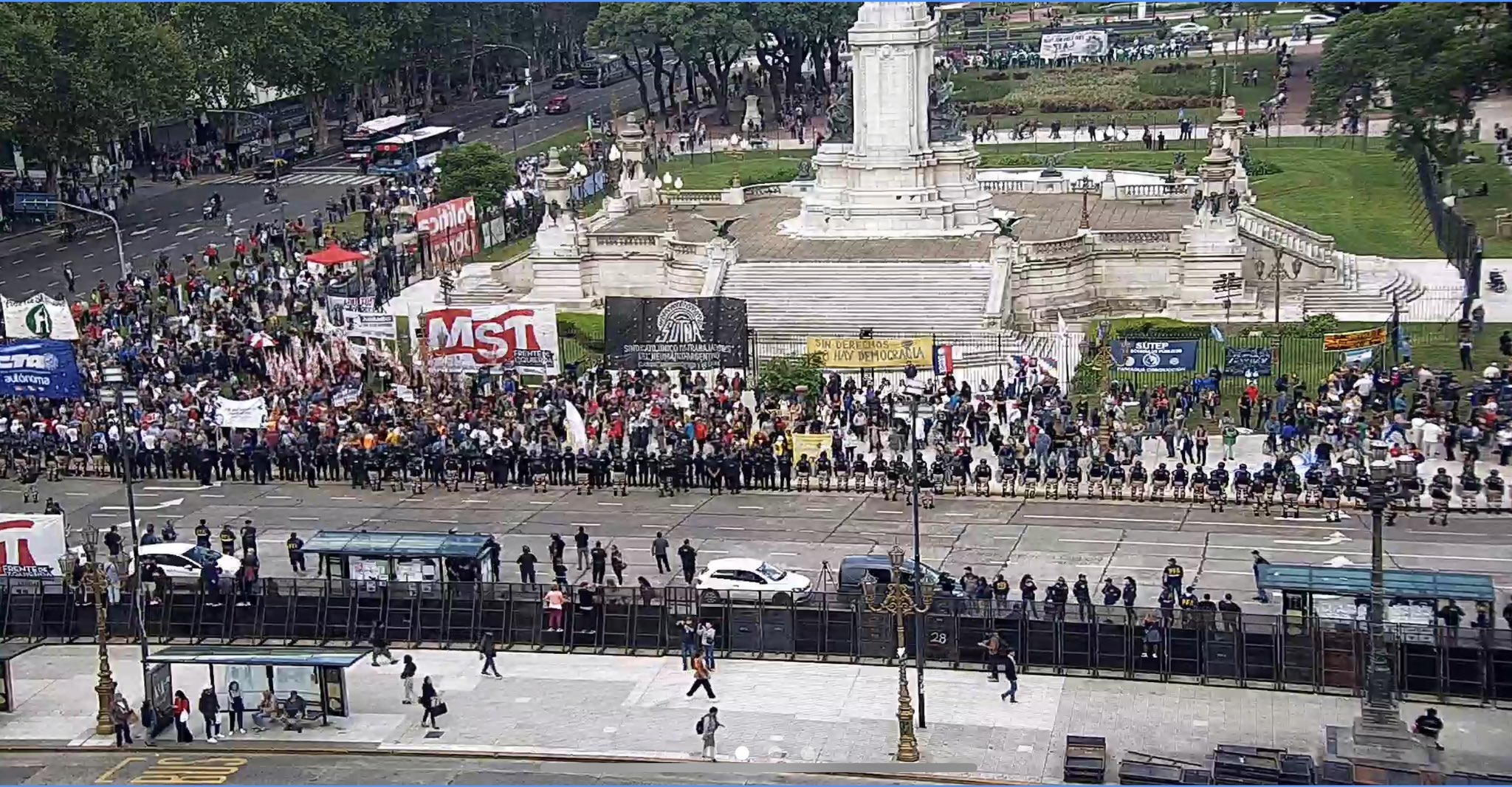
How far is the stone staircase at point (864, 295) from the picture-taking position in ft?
239

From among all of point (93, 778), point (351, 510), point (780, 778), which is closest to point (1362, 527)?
point (780, 778)

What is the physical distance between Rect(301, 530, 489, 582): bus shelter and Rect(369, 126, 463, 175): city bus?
6513 cm

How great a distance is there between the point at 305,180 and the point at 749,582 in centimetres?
7389

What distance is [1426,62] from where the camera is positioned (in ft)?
235

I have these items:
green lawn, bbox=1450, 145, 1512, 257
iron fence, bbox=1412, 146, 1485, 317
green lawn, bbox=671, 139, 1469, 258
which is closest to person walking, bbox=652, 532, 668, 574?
iron fence, bbox=1412, 146, 1485, 317

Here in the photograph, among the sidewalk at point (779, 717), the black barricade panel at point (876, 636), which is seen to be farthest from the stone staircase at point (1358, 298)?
the sidewalk at point (779, 717)

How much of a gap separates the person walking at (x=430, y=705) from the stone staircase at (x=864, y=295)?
32.7 metres

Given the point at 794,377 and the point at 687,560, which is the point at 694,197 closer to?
the point at 794,377

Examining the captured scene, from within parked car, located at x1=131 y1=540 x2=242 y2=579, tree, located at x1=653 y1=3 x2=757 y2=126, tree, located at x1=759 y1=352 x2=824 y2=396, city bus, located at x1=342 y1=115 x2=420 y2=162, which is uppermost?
tree, located at x1=653 y1=3 x2=757 y2=126

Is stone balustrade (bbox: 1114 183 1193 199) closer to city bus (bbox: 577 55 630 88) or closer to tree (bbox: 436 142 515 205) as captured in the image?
tree (bbox: 436 142 515 205)

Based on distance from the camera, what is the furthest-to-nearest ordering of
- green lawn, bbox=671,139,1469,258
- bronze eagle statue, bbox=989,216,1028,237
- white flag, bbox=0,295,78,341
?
green lawn, bbox=671,139,1469,258 → bronze eagle statue, bbox=989,216,1028,237 → white flag, bbox=0,295,78,341

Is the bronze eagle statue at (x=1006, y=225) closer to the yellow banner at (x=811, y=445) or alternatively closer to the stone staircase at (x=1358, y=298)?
the stone staircase at (x=1358, y=298)

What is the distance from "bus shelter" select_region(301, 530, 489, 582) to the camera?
4856 cm

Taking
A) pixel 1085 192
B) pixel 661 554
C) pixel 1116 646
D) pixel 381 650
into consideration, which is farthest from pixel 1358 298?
pixel 381 650
